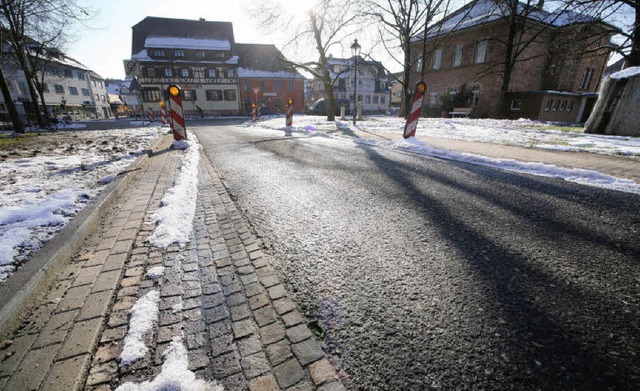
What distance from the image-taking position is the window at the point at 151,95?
37.4 m

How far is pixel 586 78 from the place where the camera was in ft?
88.7

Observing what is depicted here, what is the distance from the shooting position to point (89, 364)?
127cm

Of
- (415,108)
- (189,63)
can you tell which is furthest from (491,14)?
(189,63)

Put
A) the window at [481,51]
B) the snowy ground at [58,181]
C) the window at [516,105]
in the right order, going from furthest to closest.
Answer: the window at [481,51], the window at [516,105], the snowy ground at [58,181]

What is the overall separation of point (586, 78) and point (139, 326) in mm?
38635

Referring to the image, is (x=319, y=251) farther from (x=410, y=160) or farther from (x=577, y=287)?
(x=410, y=160)

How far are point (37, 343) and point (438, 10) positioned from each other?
25.1m

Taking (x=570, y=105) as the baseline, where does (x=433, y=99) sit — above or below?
above

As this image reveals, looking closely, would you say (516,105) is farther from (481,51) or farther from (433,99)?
(433,99)

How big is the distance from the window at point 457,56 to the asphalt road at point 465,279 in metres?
27.3

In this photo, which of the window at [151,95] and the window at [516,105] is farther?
the window at [151,95]

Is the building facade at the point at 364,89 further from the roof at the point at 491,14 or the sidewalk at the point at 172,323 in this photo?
the sidewalk at the point at 172,323

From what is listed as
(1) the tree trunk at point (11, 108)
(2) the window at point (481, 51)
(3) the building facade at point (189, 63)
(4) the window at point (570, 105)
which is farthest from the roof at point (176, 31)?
(4) the window at point (570, 105)

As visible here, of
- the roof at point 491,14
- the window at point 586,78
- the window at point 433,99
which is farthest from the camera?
the window at point 433,99
